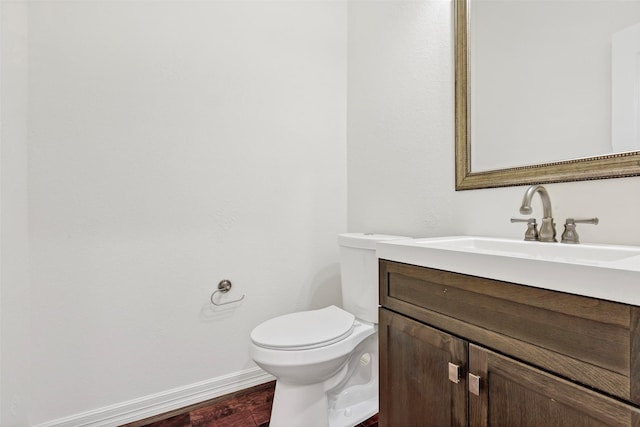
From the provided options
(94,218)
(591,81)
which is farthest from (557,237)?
(94,218)

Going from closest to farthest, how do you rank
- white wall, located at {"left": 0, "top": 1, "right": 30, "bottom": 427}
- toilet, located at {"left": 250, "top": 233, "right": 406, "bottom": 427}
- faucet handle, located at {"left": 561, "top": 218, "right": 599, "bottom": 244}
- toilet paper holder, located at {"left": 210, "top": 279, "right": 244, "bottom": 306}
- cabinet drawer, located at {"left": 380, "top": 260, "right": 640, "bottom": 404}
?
cabinet drawer, located at {"left": 380, "top": 260, "right": 640, "bottom": 404} < faucet handle, located at {"left": 561, "top": 218, "right": 599, "bottom": 244} < white wall, located at {"left": 0, "top": 1, "right": 30, "bottom": 427} < toilet, located at {"left": 250, "top": 233, "right": 406, "bottom": 427} < toilet paper holder, located at {"left": 210, "top": 279, "right": 244, "bottom": 306}

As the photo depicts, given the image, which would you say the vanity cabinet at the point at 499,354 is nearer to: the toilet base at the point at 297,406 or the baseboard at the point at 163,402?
the toilet base at the point at 297,406

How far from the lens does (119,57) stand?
131 cm

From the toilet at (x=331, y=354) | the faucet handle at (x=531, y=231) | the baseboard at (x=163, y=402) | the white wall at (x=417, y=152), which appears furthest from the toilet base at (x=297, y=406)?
the faucet handle at (x=531, y=231)

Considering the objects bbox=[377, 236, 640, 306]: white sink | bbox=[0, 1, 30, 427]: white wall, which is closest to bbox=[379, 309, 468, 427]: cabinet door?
bbox=[377, 236, 640, 306]: white sink

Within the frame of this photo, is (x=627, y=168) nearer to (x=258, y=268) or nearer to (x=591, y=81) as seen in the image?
(x=591, y=81)

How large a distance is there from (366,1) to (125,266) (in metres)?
1.94

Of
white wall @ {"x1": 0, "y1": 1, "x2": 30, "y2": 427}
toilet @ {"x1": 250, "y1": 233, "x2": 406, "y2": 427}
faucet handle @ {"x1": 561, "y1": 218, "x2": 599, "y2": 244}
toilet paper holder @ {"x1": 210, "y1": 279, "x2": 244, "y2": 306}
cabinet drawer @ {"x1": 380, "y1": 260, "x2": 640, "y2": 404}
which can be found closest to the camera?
cabinet drawer @ {"x1": 380, "y1": 260, "x2": 640, "y2": 404}

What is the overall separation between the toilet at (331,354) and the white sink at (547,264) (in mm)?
426

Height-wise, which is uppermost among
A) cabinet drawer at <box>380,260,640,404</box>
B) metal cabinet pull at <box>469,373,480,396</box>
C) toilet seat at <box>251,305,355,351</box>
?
cabinet drawer at <box>380,260,640,404</box>

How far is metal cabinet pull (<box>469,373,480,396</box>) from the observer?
67cm

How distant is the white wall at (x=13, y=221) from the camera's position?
3.17ft

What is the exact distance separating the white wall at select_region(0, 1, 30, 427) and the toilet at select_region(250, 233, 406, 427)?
2.67 ft

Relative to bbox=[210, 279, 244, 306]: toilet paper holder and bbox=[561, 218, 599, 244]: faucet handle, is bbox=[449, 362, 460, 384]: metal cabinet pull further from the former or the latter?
bbox=[210, 279, 244, 306]: toilet paper holder
